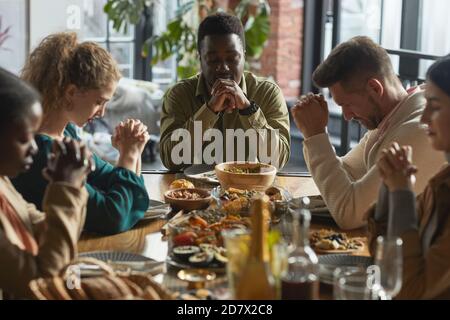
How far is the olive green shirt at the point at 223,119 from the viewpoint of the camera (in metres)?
3.32

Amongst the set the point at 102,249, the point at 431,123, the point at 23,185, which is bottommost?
the point at 102,249

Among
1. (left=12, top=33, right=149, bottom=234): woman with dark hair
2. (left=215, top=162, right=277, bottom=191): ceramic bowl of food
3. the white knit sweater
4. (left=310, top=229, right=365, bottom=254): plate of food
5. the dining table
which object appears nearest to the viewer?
the dining table

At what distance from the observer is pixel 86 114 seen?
242 centimetres

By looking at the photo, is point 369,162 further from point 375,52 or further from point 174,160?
point 174,160

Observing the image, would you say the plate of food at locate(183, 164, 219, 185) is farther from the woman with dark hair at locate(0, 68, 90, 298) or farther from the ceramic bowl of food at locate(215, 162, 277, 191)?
the woman with dark hair at locate(0, 68, 90, 298)

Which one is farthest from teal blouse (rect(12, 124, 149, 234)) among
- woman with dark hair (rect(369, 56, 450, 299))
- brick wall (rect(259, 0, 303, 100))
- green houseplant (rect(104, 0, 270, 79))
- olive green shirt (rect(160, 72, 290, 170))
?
brick wall (rect(259, 0, 303, 100))

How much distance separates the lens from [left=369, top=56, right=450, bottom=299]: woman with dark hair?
1785mm

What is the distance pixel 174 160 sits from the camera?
3291 mm

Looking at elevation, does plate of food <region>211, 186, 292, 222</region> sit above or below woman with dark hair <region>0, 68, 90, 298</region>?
below

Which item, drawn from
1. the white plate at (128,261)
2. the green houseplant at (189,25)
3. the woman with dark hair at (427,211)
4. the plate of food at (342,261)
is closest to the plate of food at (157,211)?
the white plate at (128,261)

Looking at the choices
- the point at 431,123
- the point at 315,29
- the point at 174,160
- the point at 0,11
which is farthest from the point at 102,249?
the point at 315,29

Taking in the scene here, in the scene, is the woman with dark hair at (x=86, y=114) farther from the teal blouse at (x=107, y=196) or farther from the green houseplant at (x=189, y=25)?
the green houseplant at (x=189, y=25)

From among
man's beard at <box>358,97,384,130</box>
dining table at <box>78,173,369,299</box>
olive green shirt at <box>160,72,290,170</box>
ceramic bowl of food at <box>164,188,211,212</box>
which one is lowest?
dining table at <box>78,173,369,299</box>
